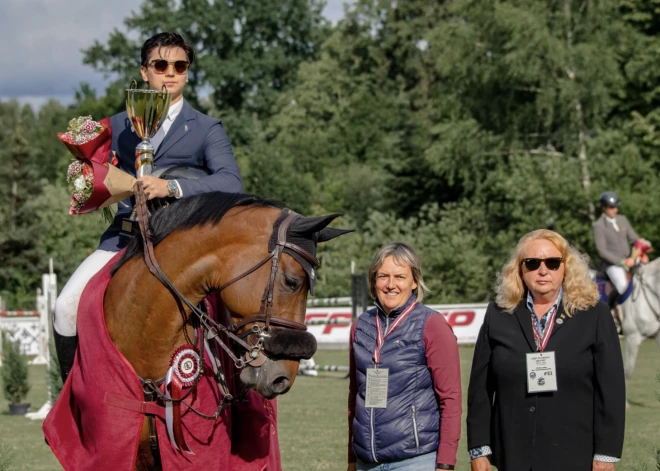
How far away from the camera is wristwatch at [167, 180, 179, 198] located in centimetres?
481

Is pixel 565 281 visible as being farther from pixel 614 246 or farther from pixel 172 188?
pixel 614 246

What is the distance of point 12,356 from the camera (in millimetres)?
14078

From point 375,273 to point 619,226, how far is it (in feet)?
32.7

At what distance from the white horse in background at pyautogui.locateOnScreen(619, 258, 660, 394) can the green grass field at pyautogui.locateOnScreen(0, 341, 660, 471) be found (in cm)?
78

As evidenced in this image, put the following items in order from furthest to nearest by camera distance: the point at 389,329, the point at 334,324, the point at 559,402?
the point at 334,324 → the point at 389,329 → the point at 559,402

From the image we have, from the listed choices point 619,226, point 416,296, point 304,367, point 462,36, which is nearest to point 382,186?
point 462,36

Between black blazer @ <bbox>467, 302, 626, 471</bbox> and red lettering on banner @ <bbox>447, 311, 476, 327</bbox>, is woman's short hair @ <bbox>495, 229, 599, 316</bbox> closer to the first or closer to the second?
black blazer @ <bbox>467, 302, 626, 471</bbox>

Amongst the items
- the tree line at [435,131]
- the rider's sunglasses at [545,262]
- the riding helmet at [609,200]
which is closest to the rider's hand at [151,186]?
the rider's sunglasses at [545,262]

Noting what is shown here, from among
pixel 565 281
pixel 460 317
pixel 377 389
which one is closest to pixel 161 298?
pixel 377 389

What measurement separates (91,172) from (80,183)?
0.26 feet

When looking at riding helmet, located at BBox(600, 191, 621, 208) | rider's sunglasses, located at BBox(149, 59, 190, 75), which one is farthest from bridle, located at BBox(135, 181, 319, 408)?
riding helmet, located at BBox(600, 191, 621, 208)

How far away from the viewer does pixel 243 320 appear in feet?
14.0

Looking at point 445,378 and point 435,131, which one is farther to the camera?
point 435,131

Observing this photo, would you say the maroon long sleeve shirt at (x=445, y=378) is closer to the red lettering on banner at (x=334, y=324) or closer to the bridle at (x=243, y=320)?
the bridle at (x=243, y=320)
